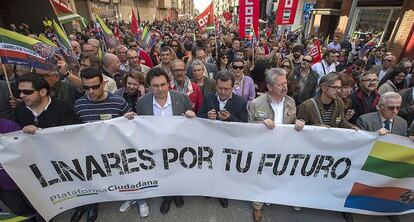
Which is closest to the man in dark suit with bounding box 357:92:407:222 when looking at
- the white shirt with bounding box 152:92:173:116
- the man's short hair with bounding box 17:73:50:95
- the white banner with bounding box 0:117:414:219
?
the white banner with bounding box 0:117:414:219

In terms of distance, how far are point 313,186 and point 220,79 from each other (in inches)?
69.0

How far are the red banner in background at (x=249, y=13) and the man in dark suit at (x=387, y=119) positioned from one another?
320 cm

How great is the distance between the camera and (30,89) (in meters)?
2.64

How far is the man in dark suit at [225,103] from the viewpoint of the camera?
3.03 m

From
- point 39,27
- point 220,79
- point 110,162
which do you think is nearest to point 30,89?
point 110,162

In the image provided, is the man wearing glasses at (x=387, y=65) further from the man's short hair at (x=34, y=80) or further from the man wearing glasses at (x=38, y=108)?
the man's short hair at (x=34, y=80)

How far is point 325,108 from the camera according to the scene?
3.21 meters

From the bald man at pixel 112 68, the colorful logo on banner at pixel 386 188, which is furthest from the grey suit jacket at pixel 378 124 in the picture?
the bald man at pixel 112 68

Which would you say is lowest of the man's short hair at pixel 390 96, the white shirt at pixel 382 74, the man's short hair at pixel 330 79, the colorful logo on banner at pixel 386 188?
the colorful logo on banner at pixel 386 188

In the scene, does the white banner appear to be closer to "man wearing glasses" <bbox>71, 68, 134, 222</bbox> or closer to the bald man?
"man wearing glasses" <bbox>71, 68, 134, 222</bbox>

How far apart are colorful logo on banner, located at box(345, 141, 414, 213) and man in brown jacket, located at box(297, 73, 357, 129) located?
497 millimetres

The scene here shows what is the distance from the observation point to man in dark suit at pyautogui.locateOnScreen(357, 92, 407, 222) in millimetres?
2850

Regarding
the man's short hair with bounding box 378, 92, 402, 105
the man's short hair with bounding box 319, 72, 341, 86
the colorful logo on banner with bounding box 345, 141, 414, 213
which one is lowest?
the colorful logo on banner with bounding box 345, 141, 414, 213

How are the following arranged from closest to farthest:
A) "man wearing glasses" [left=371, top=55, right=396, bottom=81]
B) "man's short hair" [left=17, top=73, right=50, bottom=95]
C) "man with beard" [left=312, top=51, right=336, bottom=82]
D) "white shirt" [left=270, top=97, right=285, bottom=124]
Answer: "man's short hair" [left=17, top=73, right=50, bottom=95], "white shirt" [left=270, top=97, right=285, bottom=124], "man wearing glasses" [left=371, top=55, right=396, bottom=81], "man with beard" [left=312, top=51, right=336, bottom=82]
